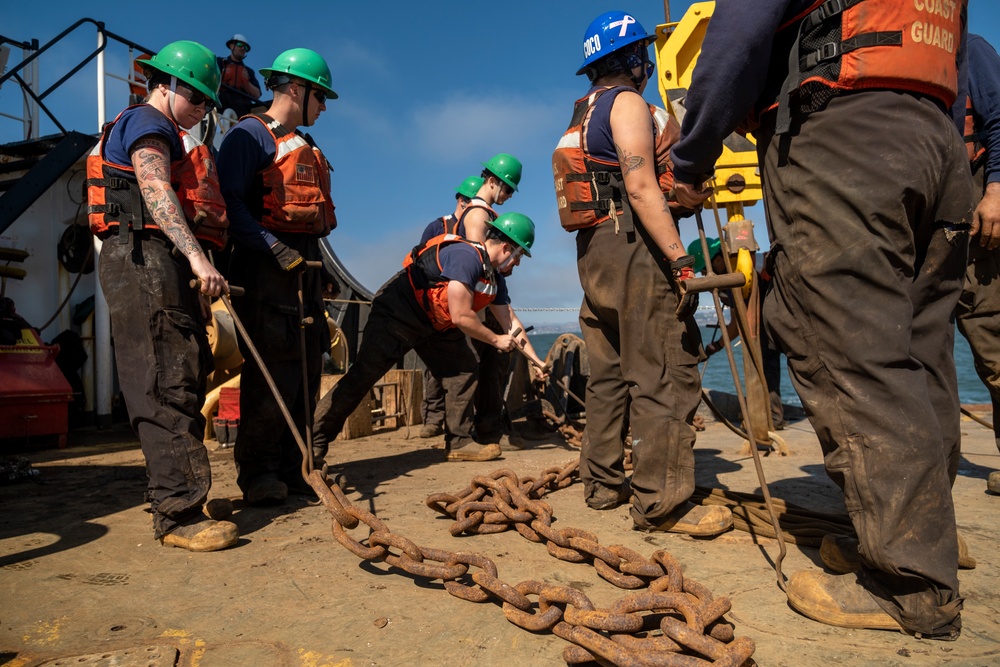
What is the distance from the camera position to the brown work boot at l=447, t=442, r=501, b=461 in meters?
5.27

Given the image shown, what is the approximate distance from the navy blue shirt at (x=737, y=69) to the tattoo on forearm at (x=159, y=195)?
214 centimetres

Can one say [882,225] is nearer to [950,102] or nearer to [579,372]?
[950,102]

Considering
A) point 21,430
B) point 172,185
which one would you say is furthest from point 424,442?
point 172,185

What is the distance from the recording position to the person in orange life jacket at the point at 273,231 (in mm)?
3650

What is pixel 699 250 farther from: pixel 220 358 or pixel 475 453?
pixel 220 358

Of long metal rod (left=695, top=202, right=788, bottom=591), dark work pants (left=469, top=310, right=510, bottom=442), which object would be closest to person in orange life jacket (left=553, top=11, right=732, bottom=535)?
long metal rod (left=695, top=202, right=788, bottom=591)

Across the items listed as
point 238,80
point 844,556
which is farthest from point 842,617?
point 238,80

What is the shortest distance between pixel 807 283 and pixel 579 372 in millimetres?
5835

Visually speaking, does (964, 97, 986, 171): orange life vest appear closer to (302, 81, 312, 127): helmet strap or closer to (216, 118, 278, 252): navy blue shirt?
(302, 81, 312, 127): helmet strap

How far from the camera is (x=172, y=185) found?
126 inches

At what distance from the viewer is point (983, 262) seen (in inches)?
136

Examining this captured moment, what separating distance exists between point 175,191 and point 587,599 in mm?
2596

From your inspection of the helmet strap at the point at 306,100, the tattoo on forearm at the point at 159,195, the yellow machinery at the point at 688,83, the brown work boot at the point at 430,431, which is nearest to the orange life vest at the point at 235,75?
the brown work boot at the point at 430,431

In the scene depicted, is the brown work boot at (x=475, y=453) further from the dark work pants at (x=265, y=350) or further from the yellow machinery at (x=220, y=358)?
the yellow machinery at (x=220, y=358)
